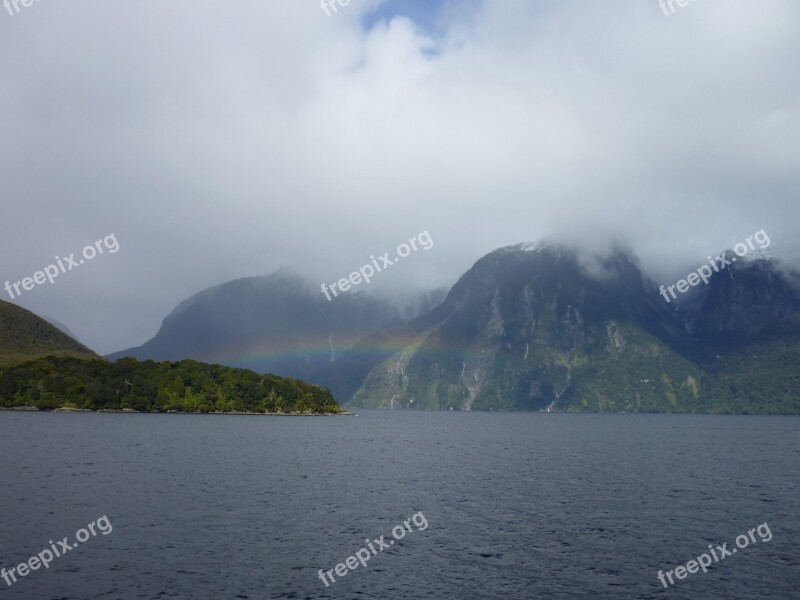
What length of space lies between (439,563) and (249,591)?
652 inches

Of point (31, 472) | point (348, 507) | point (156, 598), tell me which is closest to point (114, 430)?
point (31, 472)

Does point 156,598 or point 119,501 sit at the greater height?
point 119,501

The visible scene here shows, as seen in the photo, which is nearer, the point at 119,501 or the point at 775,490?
the point at 119,501

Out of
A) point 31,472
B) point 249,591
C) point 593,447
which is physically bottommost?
point 593,447

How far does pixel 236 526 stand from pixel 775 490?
8364 centimetres

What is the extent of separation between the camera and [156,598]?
38969 millimetres

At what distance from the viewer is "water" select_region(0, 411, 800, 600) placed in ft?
143

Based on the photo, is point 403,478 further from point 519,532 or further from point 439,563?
point 439,563

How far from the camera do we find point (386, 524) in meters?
63.2

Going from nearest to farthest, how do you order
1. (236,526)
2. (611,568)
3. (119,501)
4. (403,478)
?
(611,568) → (236,526) → (119,501) → (403,478)

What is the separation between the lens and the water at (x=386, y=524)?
43.6 m

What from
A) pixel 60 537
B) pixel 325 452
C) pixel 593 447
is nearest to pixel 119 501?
pixel 60 537

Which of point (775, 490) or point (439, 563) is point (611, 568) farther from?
point (775, 490)

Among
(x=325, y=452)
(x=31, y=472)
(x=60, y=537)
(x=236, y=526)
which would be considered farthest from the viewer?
(x=325, y=452)
